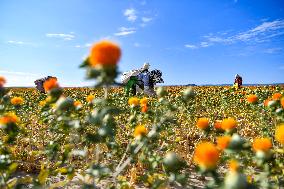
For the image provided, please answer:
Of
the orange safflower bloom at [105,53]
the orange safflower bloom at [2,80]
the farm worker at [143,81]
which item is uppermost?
the farm worker at [143,81]

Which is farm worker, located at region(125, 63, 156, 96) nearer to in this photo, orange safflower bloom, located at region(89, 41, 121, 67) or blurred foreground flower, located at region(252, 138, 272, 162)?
blurred foreground flower, located at region(252, 138, 272, 162)

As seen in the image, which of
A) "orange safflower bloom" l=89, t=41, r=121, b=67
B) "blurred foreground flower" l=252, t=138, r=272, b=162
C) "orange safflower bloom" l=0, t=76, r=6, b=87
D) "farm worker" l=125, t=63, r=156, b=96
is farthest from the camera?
"farm worker" l=125, t=63, r=156, b=96

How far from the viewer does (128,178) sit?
5281mm

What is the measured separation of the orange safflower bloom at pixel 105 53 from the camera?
A: 2.40 meters

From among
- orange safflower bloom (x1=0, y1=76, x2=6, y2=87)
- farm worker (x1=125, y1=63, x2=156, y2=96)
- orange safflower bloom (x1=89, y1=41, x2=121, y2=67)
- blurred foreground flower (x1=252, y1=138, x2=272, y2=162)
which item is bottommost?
blurred foreground flower (x1=252, y1=138, x2=272, y2=162)

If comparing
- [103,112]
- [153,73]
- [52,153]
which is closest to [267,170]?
[103,112]

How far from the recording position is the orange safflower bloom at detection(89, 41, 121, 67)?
7.87 ft

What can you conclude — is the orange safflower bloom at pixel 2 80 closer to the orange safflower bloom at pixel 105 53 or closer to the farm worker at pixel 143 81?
the orange safflower bloom at pixel 105 53

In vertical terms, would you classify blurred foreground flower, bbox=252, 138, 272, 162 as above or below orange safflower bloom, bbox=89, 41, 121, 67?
below

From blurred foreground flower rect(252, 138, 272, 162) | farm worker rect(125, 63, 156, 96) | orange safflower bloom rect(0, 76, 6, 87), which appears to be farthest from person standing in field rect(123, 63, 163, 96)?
blurred foreground flower rect(252, 138, 272, 162)

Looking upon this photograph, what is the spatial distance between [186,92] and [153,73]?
16985mm

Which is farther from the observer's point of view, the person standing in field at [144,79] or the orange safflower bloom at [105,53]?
the person standing in field at [144,79]

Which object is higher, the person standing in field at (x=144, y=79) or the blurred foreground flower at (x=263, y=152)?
the person standing in field at (x=144, y=79)

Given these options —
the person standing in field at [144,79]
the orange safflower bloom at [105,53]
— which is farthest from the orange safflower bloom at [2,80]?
the person standing in field at [144,79]
